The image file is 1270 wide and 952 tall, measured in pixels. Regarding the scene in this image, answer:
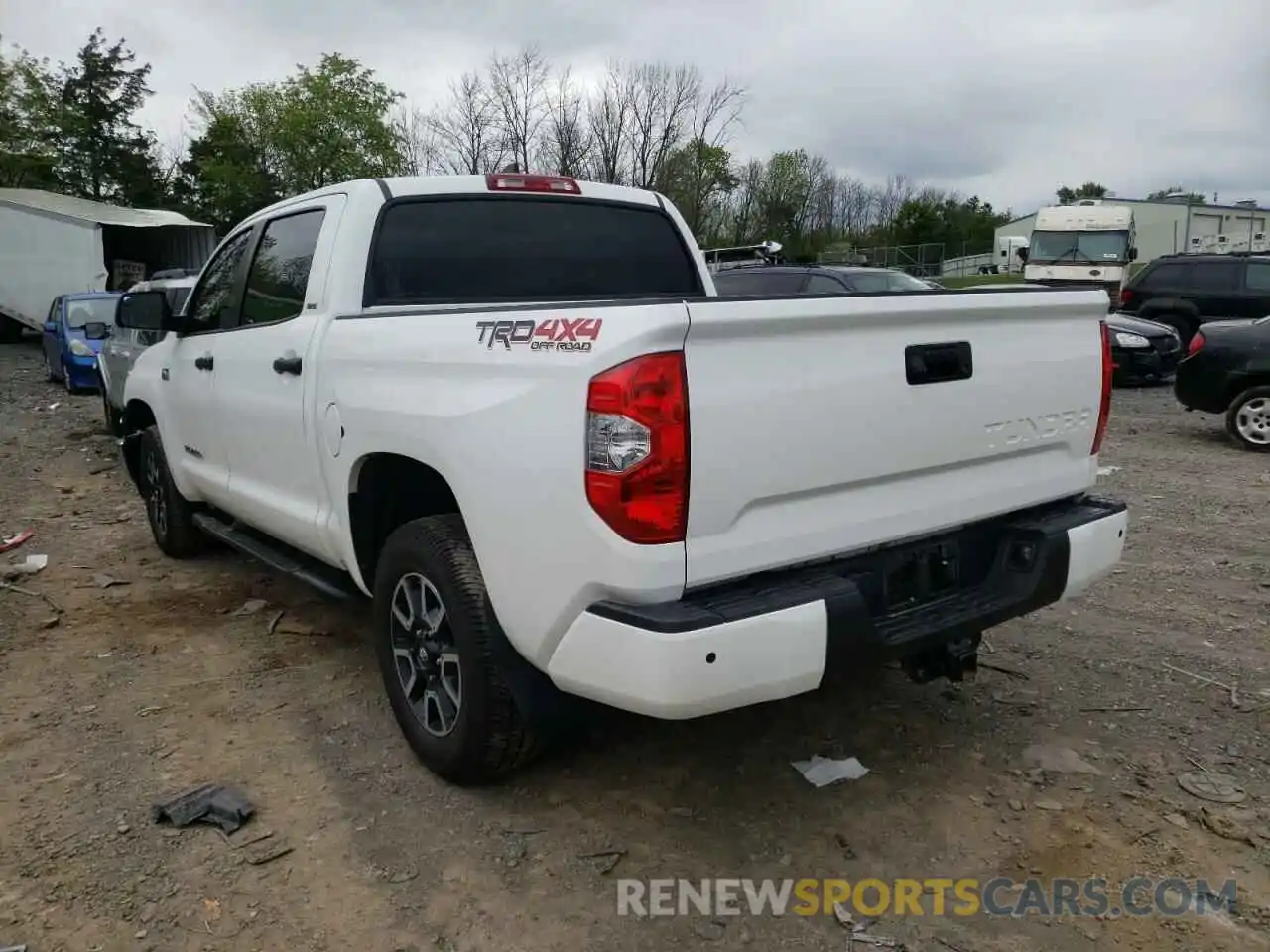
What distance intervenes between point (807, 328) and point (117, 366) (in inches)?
344

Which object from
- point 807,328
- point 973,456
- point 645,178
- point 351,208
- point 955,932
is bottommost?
point 955,932

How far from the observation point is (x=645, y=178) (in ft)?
117

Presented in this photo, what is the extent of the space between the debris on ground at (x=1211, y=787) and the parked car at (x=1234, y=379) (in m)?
7.20

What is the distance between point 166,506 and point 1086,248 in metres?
20.4

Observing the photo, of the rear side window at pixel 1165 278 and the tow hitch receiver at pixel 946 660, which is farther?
the rear side window at pixel 1165 278

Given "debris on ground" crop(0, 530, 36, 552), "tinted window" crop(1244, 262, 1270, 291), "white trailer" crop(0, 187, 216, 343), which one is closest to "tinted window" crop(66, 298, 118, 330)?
"white trailer" crop(0, 187, 216, 343)

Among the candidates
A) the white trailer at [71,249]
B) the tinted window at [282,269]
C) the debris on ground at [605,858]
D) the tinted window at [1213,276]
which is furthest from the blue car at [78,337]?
the tinted window at [1213,276]

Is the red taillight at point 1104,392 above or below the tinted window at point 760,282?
below

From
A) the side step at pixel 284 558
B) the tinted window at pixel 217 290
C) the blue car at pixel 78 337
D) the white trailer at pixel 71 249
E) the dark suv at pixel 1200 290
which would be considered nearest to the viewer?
the side step at pixel 284 558

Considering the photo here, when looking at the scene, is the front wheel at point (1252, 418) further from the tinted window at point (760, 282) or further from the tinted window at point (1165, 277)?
the tinted window at point (1165, 277)

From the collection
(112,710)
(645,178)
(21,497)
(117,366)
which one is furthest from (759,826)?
(645,178)

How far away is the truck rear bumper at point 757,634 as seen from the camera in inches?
91.5

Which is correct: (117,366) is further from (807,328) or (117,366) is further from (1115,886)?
(1115,886)

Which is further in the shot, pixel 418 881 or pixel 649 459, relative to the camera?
pixel 418 881
